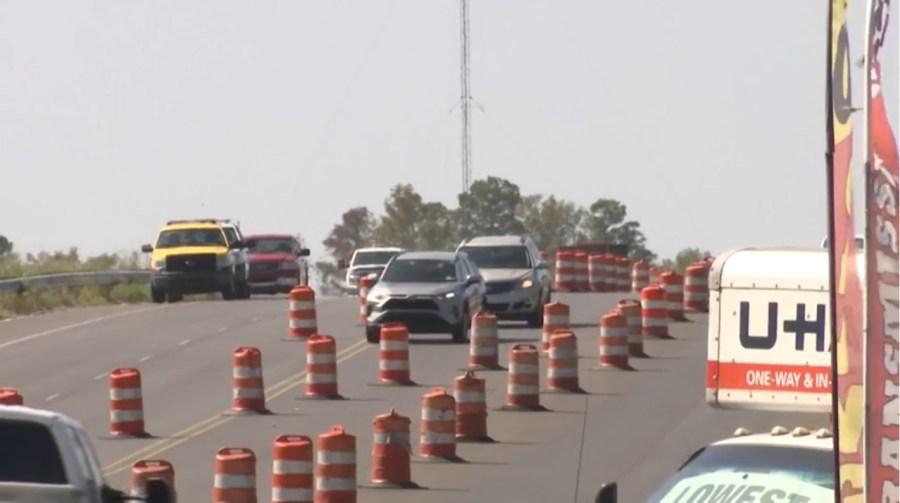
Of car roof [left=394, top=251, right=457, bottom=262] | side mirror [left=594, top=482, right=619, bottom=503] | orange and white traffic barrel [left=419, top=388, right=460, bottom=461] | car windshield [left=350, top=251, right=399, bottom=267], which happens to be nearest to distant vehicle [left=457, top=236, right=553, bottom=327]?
car roof [left=394, top=251, right=457, bottom=262]

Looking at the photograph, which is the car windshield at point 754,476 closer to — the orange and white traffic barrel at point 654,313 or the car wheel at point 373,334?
the orange and white traffic barrel at point 654,313

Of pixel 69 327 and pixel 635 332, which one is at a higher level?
pixel 635 332

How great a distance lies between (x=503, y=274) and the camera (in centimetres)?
3994

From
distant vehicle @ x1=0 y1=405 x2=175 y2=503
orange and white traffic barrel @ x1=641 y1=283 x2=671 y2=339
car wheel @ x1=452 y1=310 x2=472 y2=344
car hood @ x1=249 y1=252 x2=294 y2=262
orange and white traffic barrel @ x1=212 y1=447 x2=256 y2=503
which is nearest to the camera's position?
distant vehicle @ x1=0 y1=405 x2=175 y2=503

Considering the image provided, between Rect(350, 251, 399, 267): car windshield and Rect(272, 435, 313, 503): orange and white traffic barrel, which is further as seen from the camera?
Rect(350, 251, 399, 267): car windshield

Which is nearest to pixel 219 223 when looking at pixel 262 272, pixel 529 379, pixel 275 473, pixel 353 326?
pixel 262 272

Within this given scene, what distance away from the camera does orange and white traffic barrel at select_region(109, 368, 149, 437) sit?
82.5 ft

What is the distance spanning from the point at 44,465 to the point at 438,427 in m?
12.4

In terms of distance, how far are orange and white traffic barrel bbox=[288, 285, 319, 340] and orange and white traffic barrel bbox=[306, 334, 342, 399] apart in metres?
7.50

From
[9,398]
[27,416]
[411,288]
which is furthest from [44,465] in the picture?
[411,288]

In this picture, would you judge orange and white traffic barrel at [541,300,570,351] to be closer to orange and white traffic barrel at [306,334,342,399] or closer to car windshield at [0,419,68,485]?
orange and white traffic barrel at [306,334,342,399]

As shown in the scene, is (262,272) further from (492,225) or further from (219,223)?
(492,225)

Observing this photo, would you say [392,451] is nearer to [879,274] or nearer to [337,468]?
[337,468]

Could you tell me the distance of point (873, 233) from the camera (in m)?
7.95
